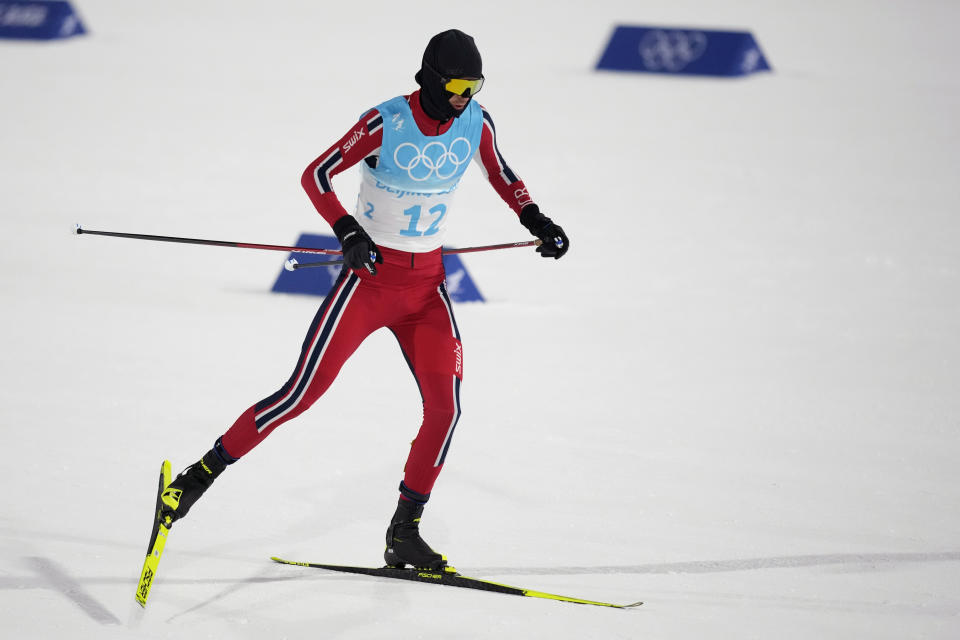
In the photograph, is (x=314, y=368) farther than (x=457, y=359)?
No

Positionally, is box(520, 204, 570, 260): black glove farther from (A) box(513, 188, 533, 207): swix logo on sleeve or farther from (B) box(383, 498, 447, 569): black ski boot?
(B) box(383, 498, 447, 569): black ski boot

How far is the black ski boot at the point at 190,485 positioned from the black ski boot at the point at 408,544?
23.7 inches

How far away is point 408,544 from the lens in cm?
394

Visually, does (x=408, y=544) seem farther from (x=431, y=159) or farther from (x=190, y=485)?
(x=431, y=159)

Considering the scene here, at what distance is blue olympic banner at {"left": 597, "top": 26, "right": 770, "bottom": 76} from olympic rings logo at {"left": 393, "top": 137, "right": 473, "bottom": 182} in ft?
36.4

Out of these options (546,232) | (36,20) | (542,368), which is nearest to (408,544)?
(546,232)

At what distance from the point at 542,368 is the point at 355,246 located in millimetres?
3028

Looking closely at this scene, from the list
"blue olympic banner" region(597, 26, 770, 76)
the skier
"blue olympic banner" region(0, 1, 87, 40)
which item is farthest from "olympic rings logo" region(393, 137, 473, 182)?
"blue olympic banner" region(0, 1, 87, 40)

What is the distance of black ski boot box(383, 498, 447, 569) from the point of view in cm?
392

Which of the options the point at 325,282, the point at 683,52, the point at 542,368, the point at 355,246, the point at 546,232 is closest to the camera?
the point at 355,246

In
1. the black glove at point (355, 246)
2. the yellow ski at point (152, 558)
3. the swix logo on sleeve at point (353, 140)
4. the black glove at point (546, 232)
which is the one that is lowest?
the yellow ski at point (152, 558)

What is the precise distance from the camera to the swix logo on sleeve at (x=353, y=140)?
12.4 ft

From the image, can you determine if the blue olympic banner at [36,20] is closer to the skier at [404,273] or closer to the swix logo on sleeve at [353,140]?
the skier at [404,273]

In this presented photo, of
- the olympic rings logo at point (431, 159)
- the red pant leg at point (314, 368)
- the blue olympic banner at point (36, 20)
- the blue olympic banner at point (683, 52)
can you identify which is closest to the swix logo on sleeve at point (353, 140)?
the olympic rings logo at point (431, 159)
